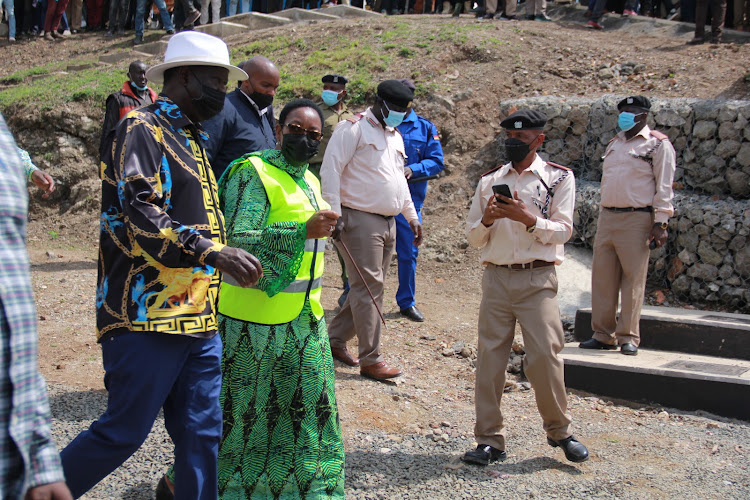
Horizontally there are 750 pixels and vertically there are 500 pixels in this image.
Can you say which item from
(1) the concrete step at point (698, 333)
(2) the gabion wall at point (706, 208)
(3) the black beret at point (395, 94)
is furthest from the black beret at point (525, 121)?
(2) the gabion wall at point (706, 208)

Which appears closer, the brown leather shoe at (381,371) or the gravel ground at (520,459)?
the gravel ground at (520,459)

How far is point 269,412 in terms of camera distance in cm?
343

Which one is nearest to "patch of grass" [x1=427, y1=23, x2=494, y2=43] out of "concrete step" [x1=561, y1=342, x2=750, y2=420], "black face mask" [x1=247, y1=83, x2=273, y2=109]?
"concrete step" [x1=561, y1=342, x2=750, y2=420]

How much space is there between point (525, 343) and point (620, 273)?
2800 millimetres

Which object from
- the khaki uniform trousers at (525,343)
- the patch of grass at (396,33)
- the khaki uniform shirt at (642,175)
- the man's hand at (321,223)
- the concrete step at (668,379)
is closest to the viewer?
the man's hand at (321,223)

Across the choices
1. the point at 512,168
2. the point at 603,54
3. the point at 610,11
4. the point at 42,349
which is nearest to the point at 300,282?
the point at 512,168

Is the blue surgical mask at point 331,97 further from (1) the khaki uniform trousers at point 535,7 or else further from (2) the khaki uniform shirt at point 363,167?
(1) the khaki uniform trousers at point 535,7

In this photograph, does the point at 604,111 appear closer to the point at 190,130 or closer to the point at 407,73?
the point at 407,73

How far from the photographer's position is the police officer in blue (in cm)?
726

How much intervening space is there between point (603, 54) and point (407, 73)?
3.38 m

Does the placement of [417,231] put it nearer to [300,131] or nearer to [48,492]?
[300,131]

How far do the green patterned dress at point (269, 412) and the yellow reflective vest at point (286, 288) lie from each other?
40 millimetres

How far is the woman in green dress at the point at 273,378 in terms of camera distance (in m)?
3.38

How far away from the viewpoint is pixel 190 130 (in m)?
2.99
